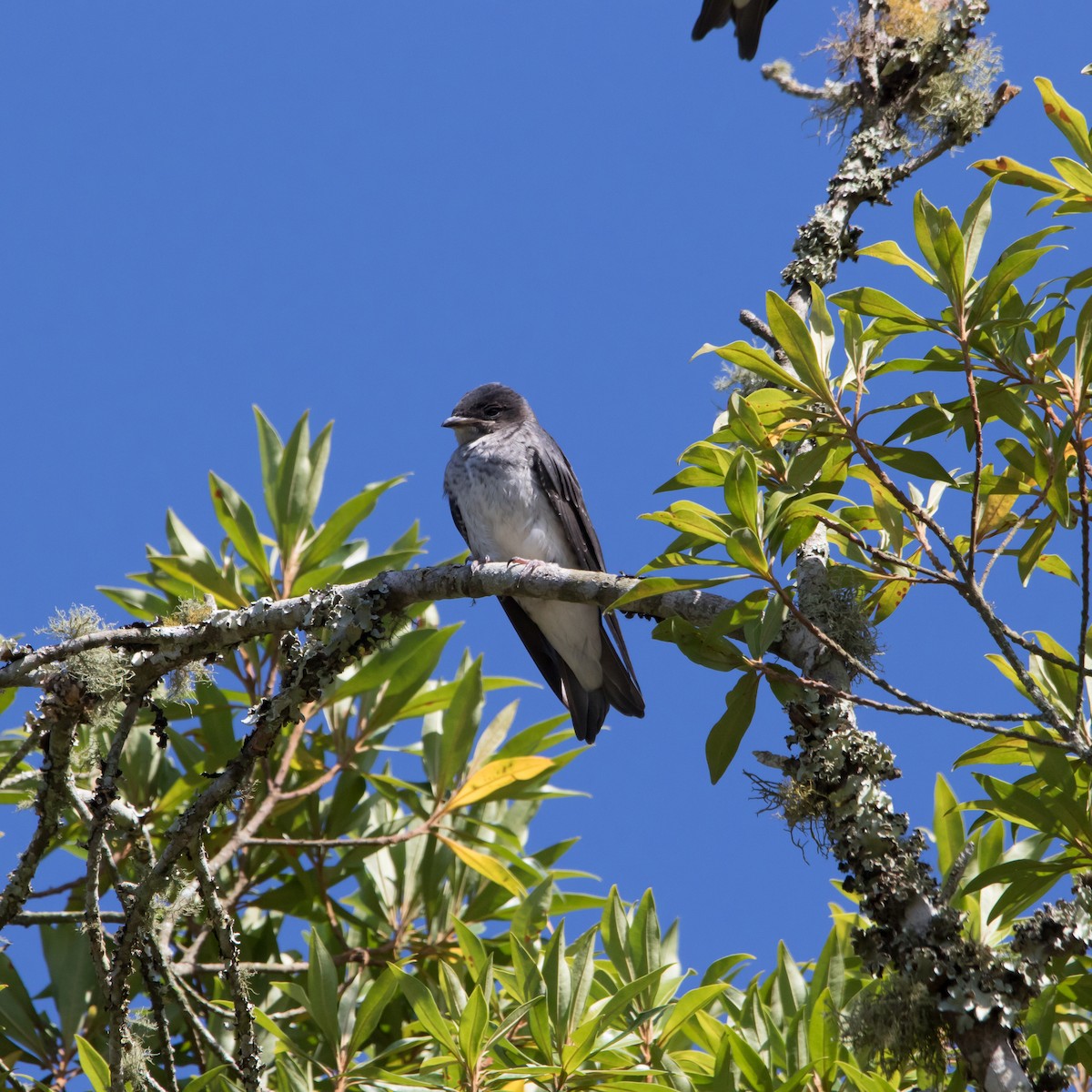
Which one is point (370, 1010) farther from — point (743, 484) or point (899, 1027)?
point (743, 484)

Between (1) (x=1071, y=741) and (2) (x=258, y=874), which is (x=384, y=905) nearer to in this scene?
(2) (x=258, y=874)

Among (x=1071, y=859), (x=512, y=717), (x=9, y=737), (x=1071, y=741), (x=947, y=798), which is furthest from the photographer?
(x=512, y=717)

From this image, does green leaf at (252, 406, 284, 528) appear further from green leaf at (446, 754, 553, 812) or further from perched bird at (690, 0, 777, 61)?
perched bird at (690, 0, 777, 61)

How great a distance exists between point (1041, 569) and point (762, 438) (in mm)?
946

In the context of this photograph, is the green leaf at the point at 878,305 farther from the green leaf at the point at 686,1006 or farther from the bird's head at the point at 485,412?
the bird's head at the point at 485,412

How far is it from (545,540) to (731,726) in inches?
101

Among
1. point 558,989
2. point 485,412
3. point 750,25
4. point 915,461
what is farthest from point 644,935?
point 750,25

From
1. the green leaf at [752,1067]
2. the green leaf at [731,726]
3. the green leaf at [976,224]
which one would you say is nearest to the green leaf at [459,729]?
the green leaf at [752,1067]

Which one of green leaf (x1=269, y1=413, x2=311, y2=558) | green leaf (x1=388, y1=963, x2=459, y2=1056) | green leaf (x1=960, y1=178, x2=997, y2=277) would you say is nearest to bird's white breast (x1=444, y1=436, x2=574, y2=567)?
green leaf (x1=269, y1=413, x2=311, y2=558)

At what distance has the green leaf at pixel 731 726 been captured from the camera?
2.76 m

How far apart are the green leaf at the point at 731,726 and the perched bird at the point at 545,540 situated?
6.57ft

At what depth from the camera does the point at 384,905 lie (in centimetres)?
469

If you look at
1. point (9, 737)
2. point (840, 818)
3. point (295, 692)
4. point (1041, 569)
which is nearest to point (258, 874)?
point (9, 737)

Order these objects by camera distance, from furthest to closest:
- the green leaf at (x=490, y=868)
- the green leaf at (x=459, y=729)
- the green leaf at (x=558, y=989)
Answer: the green leaf at (x=459, y=729)
the green leaf at (x=490, y=868)
the green leaf at (x=558, y=989)
